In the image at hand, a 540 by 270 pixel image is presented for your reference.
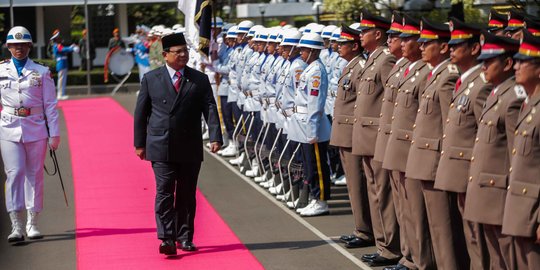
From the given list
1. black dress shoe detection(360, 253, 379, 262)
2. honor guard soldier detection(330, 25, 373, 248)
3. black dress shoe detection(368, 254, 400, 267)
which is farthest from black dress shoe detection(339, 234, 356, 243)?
black dress shoe detection(368, 254, 400, 267)

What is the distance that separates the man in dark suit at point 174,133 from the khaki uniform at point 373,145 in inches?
56.5

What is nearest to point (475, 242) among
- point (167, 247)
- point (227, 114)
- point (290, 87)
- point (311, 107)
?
point (167, 247)

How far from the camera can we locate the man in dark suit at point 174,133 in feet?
37.0

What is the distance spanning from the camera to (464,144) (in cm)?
845

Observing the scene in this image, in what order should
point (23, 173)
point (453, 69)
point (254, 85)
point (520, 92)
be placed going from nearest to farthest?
point (520, 92)
point (453, 69)
point (23, 173)
point (254, 85)

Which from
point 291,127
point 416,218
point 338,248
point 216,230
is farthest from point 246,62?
point 416,218

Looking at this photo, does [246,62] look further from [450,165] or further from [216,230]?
[450,165]

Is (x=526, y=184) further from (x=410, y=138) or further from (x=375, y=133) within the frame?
(x=375, y=133)

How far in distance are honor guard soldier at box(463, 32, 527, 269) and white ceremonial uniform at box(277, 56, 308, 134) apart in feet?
19.5

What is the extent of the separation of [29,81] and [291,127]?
3286 mm

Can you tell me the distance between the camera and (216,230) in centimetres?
1290

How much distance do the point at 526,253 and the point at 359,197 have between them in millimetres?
4275

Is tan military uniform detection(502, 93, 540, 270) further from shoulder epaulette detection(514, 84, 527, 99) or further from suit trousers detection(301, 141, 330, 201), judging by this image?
suit trousers detection(301, 141, 330, 201)

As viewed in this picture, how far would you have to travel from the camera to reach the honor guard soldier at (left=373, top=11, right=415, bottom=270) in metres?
10.0
